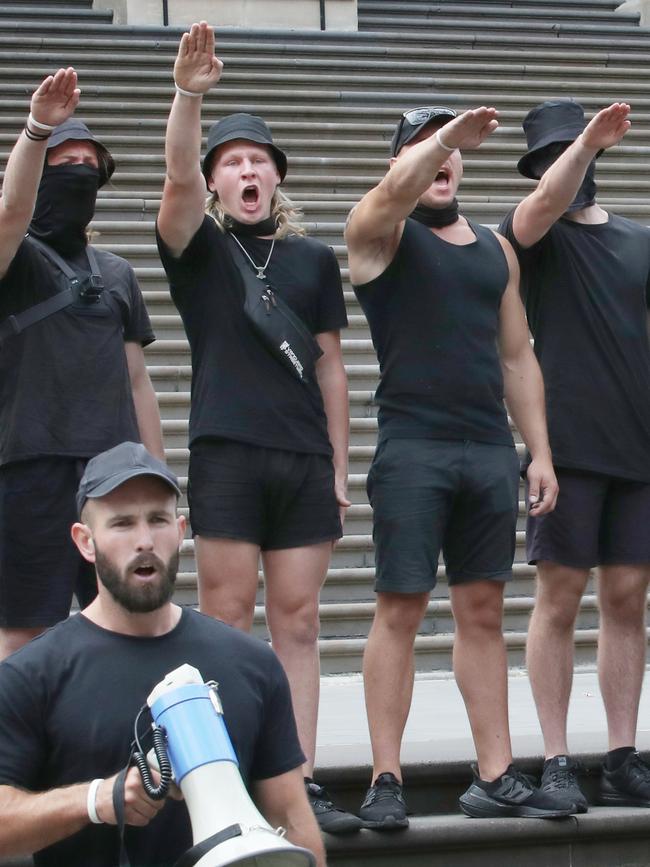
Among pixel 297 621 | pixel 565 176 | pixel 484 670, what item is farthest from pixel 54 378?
pixel 565 176

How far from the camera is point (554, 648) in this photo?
15.5 feet

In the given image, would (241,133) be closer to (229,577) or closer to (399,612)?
(229,577)

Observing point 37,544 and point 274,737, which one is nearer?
point 274,737

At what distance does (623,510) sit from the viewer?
476cm

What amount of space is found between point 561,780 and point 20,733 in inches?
82.7

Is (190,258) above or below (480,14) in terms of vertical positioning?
below

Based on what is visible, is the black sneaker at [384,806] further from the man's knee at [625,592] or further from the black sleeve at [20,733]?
the black sleeve at [20,733]

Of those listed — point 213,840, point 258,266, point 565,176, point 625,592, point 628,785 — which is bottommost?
point 628,785

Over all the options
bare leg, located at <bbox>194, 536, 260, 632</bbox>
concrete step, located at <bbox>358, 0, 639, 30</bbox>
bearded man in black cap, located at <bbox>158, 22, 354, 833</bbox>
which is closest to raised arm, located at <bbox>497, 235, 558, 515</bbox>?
bearded man in black cap, located at <bbox>158, 22, 354, 833</bbox>

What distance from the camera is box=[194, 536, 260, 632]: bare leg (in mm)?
4285

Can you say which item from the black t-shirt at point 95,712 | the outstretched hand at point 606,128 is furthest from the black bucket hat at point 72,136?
the black t-shirt at point 95,712

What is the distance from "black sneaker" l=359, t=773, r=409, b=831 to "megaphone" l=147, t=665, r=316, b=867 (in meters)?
1.59

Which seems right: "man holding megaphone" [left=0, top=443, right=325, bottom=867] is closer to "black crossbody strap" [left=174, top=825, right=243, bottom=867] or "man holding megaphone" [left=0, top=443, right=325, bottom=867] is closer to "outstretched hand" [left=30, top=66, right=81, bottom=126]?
"black crossbody strap" [left=174, top=825, right=243, bottom=867]

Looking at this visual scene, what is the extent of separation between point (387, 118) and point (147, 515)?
8676mm
